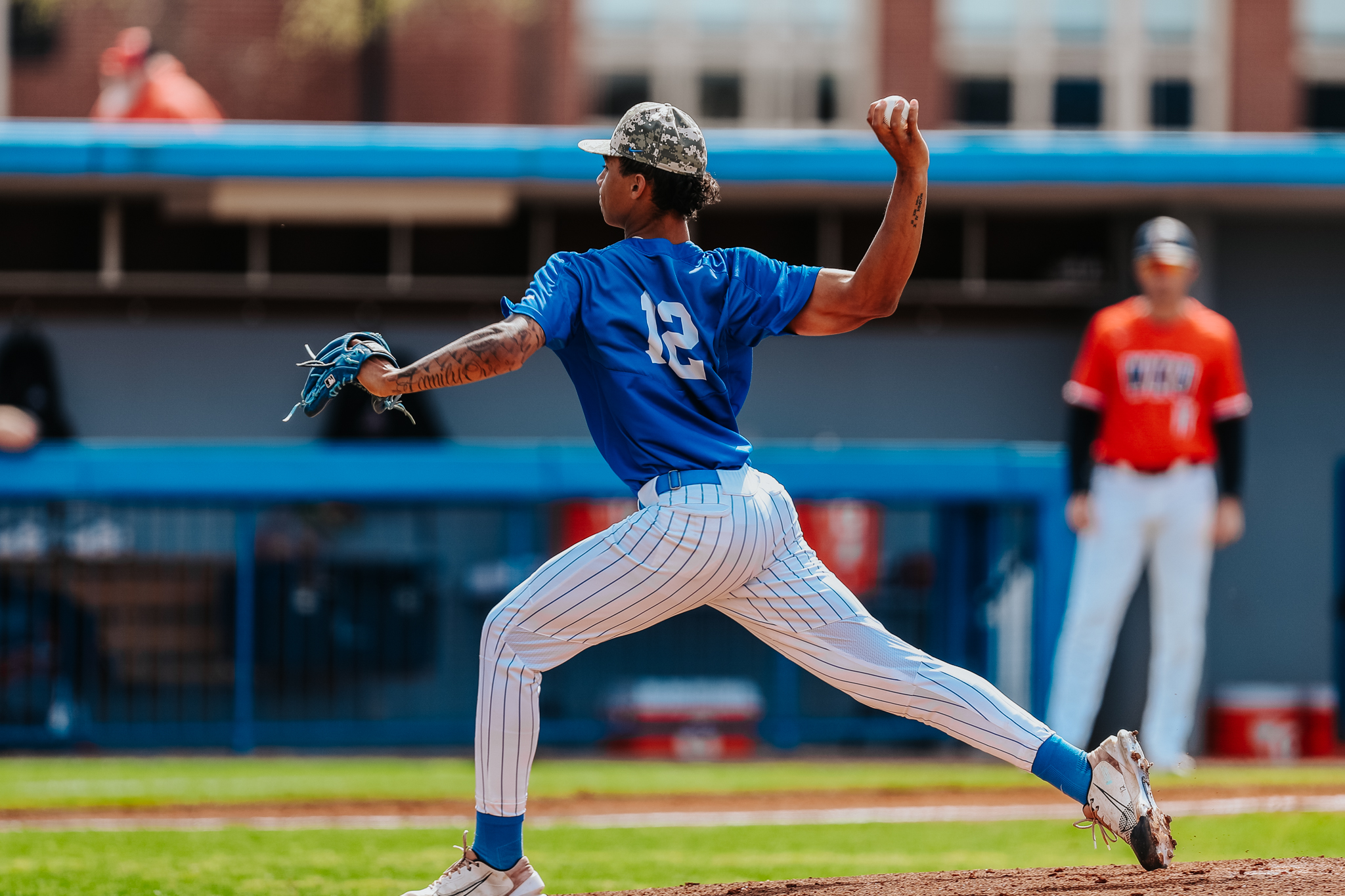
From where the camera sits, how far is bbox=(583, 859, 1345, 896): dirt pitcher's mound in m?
3.82

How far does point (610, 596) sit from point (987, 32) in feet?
43.1

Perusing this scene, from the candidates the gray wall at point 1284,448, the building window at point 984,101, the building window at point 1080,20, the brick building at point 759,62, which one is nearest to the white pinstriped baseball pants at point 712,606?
the gray wall at point 1284,448

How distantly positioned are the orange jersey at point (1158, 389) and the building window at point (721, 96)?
8131 mm

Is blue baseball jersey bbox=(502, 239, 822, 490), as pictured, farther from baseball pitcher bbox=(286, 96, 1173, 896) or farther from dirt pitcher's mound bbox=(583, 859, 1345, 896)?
dirt pitcher's mound bbox=(583, 859, 1345, 896)

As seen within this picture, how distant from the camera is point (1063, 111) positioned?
15984mm

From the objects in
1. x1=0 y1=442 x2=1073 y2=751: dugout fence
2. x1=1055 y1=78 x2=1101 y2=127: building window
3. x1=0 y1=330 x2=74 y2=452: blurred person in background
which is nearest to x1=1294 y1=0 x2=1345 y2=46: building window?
x1=1055 y1=78 x2=1101 y2=127: building window

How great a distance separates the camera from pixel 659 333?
389 centimetres

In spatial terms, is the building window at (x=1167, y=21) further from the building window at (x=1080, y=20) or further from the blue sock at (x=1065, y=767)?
the blue sock at (x=1065, y=767)

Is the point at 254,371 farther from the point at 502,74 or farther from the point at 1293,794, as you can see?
the point at 1293,794

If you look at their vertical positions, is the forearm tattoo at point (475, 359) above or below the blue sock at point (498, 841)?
above

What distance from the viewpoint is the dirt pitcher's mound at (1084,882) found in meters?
3.82

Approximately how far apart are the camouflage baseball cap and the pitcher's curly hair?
0.06 feet

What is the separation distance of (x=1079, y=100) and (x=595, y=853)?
1202cm

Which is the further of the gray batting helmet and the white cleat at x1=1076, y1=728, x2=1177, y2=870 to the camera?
the gray batting helmet
